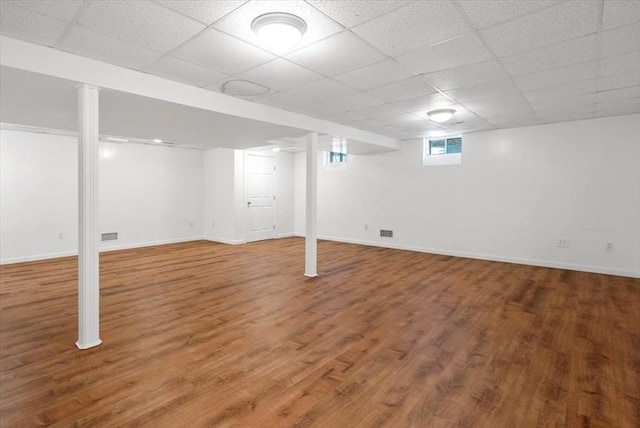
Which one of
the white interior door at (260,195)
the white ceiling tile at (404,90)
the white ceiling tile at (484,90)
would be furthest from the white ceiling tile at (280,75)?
the white interior door at (260,195)

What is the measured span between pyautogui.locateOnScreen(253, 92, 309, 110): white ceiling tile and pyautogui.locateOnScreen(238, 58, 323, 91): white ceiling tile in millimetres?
333

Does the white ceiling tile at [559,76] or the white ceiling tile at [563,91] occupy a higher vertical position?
the white ceiling tile at [563,91]

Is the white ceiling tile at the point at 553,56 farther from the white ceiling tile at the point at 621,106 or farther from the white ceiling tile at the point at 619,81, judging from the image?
the white ceiling tile at the point at 621,106

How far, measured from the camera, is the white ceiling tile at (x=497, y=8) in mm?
2061

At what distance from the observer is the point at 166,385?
2191mm

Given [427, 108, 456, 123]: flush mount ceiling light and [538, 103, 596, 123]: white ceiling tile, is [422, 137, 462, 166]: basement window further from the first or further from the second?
[427, 108, 456, 123]: flush mount ceiling light

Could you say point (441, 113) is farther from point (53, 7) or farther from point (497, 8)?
point (53, 7)

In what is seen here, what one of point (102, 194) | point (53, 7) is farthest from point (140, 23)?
point (102, 194)

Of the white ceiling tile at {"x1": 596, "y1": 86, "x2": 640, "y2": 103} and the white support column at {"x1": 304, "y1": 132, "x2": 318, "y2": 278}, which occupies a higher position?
the white ceiling tile at {"x1": 596, "y1": 86, "x2": 640, "y2": 103}

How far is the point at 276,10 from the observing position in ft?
7.01

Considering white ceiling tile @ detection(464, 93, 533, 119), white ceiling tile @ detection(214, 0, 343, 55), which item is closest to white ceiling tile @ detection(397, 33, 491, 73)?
white ceiling tile @ detection(214, 0, 343, 55)

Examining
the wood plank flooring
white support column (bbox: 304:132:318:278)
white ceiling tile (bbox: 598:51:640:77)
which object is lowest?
the wood plank flooring

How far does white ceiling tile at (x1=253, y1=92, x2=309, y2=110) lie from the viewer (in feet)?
13.1

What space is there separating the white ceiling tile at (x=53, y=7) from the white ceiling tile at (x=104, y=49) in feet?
0.52
